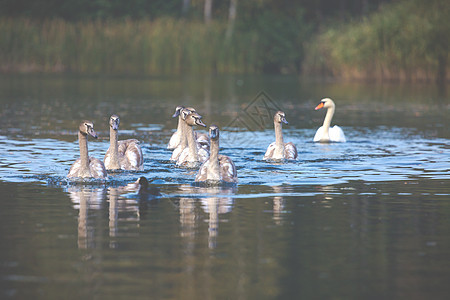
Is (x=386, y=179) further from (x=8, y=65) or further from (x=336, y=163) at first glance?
(x=8, y=65)

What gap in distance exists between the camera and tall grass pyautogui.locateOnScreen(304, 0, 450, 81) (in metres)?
42.9

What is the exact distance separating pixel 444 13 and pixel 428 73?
320cm

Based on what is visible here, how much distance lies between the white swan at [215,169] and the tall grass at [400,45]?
3061cm

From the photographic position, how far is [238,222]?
399 inches

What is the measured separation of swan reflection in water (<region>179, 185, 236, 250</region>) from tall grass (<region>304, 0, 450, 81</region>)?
103 ft

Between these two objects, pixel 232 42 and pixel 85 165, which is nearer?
pixel 85 165

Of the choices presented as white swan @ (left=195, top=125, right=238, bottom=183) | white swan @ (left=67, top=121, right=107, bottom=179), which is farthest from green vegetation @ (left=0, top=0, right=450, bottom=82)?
white swan @ (left=67, top=121, right=107, bottom=179)

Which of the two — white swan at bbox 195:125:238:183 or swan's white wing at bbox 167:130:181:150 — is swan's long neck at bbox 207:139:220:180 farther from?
swan's white wing at bbox 167:130:181:150

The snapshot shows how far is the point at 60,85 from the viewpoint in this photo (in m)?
39.6

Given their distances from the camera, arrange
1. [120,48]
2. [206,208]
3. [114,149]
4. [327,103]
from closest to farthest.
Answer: [206,208] → [114,149] → [327,103] → [120,48]

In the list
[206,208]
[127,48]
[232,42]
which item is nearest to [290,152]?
[206,208]

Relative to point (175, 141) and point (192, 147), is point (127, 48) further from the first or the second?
point (192, 147)

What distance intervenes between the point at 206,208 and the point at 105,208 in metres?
1.20

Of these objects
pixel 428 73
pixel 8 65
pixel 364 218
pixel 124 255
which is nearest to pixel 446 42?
pixel 428 73
